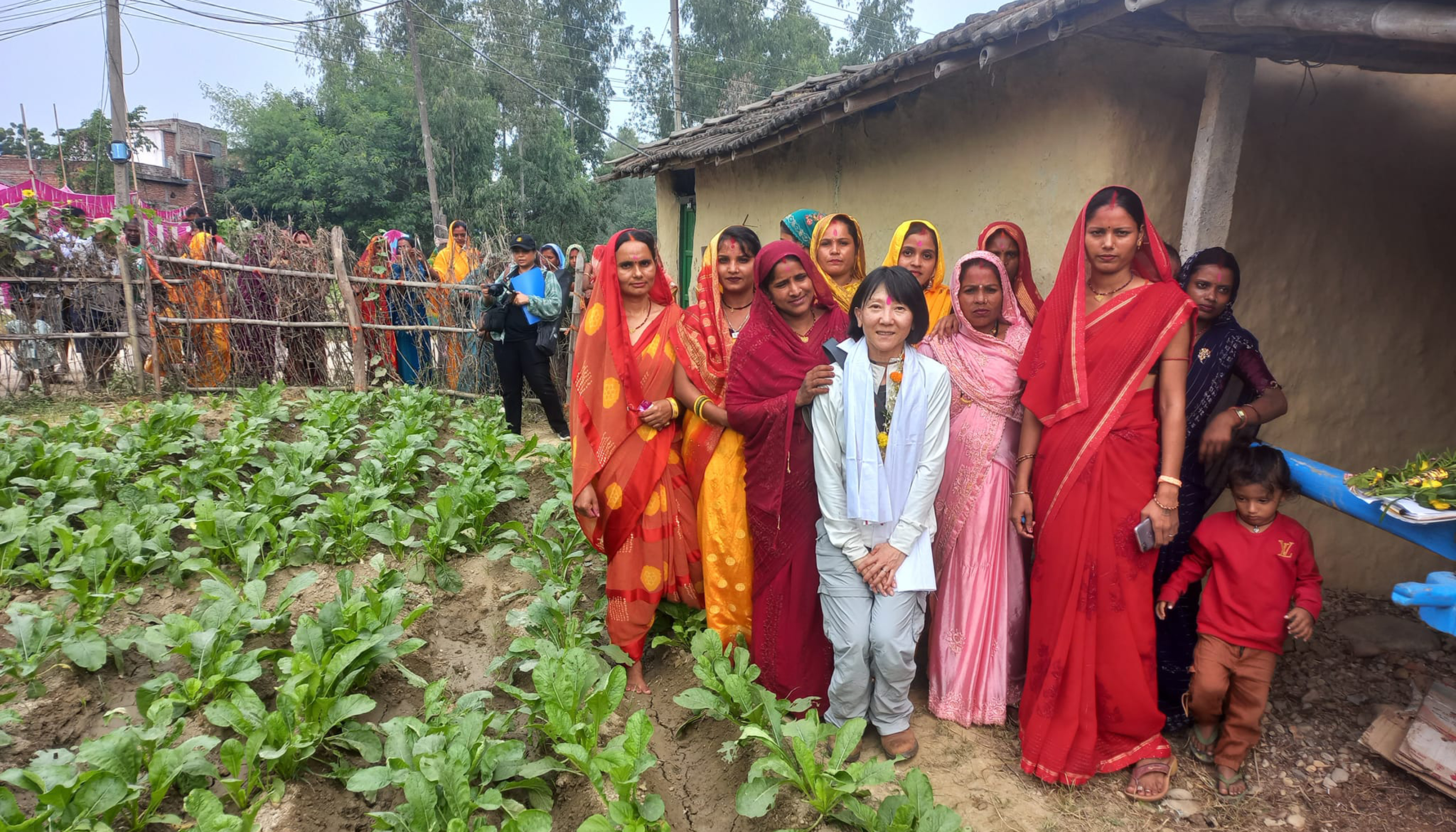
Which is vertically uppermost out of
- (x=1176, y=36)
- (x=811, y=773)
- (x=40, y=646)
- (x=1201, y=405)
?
(x=1176, y=36)

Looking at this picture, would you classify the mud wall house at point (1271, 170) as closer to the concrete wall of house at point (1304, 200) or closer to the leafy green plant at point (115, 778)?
the concrete wall of house at point (1304, 200)

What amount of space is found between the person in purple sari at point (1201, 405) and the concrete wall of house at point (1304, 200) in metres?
0.97

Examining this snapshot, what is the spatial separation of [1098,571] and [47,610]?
409cm

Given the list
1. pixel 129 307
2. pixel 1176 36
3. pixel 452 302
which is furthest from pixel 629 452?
pixel 129 307

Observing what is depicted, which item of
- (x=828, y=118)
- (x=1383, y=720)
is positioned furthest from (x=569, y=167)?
(x=1383, y=720)

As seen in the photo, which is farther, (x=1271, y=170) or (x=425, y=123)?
(x=425, y=123)

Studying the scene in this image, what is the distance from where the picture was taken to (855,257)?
10.6 feet

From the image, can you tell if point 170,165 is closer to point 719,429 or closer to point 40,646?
point 40,646

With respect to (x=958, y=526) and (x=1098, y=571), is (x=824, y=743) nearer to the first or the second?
(x=958, y=526)

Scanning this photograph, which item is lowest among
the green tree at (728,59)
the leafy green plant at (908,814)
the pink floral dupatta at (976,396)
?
the leafy green plant at (908,814)

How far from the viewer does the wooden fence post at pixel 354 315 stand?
7953mm

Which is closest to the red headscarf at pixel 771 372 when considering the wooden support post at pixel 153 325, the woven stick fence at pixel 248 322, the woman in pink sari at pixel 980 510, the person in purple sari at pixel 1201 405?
the woman in pink sari at pixel 980 510

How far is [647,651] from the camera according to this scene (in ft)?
11.4

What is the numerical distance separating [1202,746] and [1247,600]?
607 millimetres
